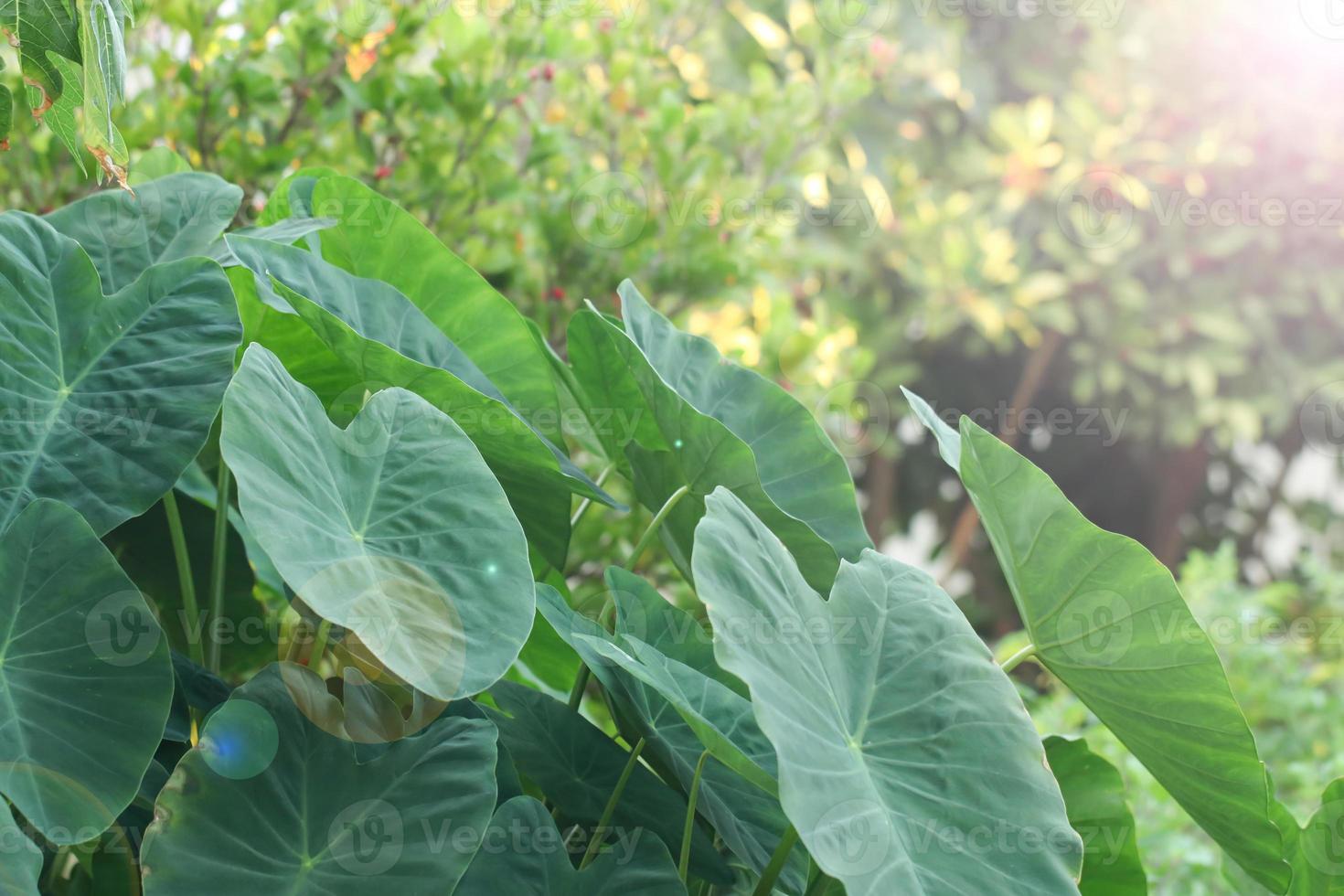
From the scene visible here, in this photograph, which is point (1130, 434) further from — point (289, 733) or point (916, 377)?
point (289, 733)

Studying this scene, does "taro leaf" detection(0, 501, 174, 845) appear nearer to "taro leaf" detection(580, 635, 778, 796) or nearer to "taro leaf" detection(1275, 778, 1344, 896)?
"taro leaf" detection(580, 635, 778, 796)

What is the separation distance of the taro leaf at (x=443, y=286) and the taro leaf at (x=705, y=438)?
0.06 metres

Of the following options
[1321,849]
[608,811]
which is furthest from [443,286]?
[1321,849]

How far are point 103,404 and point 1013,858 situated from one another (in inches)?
24.1

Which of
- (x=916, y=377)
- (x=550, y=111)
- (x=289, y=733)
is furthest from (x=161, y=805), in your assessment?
(x=916, y=377)

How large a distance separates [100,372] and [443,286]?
0.29 m

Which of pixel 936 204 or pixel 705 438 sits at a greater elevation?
pixel 705 438

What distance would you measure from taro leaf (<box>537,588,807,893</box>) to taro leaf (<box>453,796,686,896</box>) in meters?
0.05

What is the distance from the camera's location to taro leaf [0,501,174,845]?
60cm

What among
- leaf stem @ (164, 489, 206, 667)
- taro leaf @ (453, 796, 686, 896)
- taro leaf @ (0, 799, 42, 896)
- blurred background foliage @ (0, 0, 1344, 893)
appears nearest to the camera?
taro leaf @ (0, 799, 42, 896)

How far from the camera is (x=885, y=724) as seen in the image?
2.23ft

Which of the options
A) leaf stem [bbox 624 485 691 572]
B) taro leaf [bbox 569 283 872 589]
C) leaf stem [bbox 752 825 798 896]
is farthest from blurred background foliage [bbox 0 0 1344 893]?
leaf stem [bbox 752 825 798 896]

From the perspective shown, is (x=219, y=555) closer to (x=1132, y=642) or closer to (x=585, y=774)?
(x=585, y=774)

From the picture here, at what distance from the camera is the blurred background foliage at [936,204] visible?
64.5 inches
